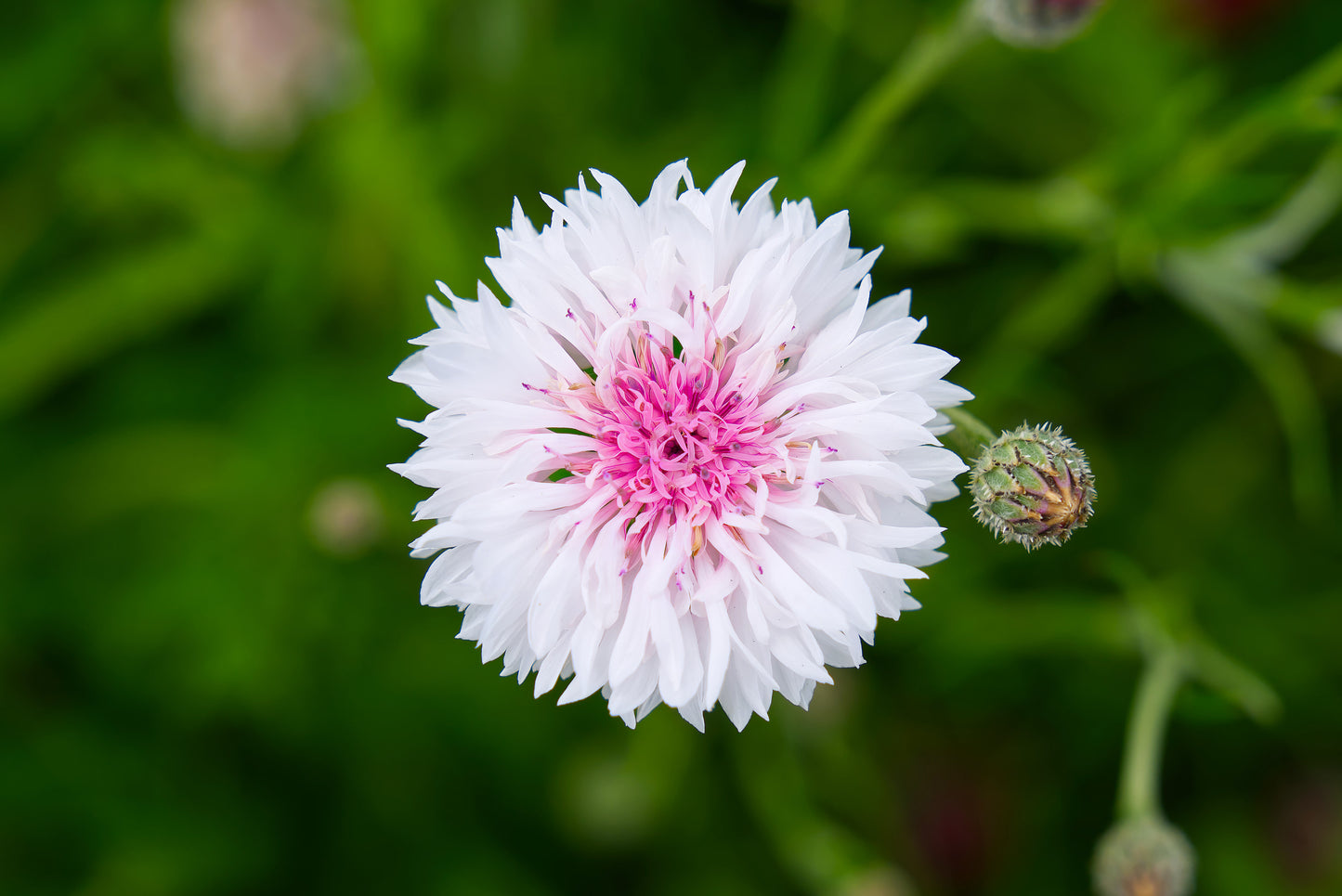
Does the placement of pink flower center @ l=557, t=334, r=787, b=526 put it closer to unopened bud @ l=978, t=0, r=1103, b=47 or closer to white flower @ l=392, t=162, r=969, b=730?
white flower @ l=392, t=162, r=969, b=730

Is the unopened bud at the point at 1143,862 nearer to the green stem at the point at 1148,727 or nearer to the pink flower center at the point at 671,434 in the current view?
the green stem at the point at 1148,727

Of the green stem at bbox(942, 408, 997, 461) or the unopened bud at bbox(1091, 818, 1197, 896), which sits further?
the unopened bud at bbox(1091, 818, 1197, 896)

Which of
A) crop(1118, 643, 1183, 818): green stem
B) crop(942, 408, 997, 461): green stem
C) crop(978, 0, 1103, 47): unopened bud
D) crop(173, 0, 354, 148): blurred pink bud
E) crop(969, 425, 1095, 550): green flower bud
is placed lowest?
crop(1118, 643, 1183, 818): green stem

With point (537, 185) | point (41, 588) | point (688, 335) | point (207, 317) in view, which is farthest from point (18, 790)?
point (688, 335)

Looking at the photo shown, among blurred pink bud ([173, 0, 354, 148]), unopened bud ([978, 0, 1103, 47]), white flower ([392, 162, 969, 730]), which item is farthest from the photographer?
blurred pink bud ([173, 0, 354, 148])

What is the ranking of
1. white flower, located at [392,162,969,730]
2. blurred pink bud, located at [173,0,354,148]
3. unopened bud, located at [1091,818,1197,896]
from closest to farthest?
1. white flower, located at [392,162,969,730]
2. unopened bud, located at [1091,818,1197,896]
3. blurred pink bud, located at [173,0,354,148]

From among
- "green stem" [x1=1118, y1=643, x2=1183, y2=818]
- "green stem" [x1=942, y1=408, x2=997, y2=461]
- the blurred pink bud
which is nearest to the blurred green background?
the blurred pink bud
